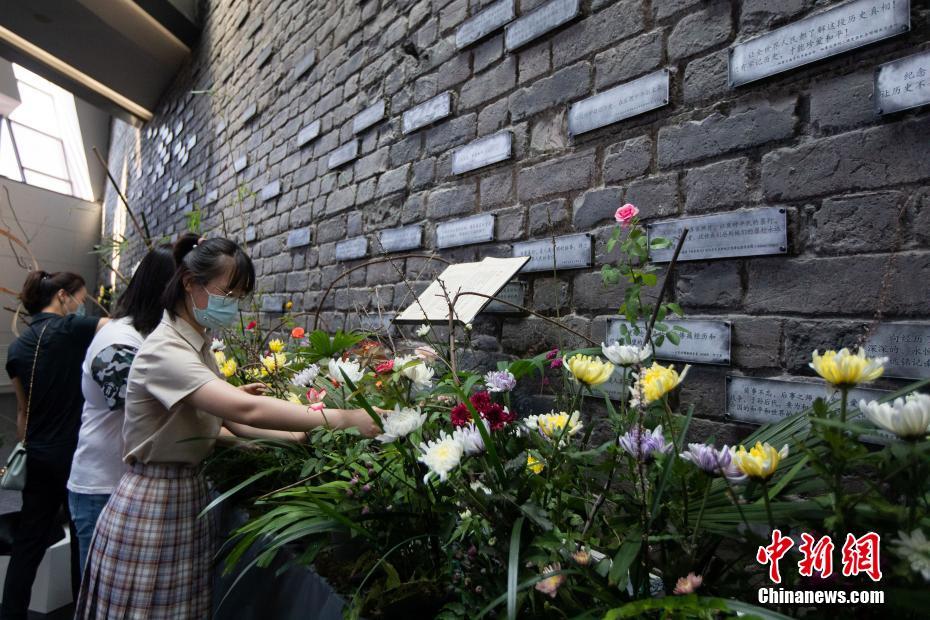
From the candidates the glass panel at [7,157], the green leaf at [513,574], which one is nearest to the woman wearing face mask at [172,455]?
the green leaf at [513,574]

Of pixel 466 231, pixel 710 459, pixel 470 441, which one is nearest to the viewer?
pixel 710 459

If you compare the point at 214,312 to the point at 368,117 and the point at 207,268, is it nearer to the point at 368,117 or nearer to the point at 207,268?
the point at 207,268

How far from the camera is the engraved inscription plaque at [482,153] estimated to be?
2.04 m

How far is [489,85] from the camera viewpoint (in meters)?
2.14

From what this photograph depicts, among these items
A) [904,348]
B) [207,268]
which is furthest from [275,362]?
[904,348]

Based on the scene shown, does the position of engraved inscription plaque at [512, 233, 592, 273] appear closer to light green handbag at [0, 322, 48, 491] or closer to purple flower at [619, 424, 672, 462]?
purple flower at [619, 424, 672, 462]

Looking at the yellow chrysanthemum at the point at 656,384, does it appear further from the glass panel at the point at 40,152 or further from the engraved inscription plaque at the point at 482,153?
the glass panel at the point at 40,152

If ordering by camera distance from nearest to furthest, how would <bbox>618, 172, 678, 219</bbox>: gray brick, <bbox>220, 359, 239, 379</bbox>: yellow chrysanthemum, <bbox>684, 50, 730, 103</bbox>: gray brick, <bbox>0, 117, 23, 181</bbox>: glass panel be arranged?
<bbox>684, 50, 730, 103</bbox>: gray brick, <bbox>618, 172, 678, 219</bbox>: gray brick, <bbox>220, 359, 239, 379</bbox>: yellow chrysanthemum, <bbox>0, 117, 23, 181</bbox>: glass panel

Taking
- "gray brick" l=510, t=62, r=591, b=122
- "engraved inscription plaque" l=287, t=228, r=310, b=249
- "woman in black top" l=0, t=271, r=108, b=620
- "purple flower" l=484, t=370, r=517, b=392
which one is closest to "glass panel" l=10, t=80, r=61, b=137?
"engraved inscription plaque" l=287, t=228, r=310, b=249

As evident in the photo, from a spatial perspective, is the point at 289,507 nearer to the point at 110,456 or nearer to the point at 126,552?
the point at 126,552

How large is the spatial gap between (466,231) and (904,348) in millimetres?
1537

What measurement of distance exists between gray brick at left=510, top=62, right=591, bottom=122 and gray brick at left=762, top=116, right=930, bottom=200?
0.73 m

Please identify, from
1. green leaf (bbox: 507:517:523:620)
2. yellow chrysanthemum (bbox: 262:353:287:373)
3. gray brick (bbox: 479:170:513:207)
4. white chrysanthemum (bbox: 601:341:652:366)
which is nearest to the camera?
green leaf (bbox: 507:517:523:620)

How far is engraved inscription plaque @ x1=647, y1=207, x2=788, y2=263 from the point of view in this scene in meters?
1.28
